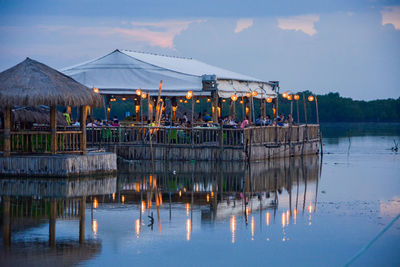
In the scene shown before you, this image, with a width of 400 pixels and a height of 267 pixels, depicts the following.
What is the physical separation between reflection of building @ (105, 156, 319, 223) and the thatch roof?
2.82 metres

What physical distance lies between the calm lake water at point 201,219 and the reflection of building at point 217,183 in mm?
30

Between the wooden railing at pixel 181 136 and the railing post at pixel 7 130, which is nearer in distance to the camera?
the railing post at pixel 7 130

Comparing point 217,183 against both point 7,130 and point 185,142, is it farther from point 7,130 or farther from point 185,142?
point 185,142

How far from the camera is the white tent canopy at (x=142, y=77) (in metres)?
32.2

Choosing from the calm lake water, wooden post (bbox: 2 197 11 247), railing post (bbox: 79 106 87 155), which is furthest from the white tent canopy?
wooden post (bbox: 2 197 11 247)

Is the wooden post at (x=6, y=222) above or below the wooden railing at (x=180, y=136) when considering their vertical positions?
below

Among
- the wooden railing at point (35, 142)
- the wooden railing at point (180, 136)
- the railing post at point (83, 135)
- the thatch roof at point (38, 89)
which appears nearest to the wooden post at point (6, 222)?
the thatch roof at point (38, 89)

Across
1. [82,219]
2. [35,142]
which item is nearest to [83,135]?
[35,142]

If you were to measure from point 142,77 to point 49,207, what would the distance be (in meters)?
17.3

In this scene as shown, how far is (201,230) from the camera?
13.8 m

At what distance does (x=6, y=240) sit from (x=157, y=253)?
265 centimetres

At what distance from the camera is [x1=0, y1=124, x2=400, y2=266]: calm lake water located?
11.4 metres

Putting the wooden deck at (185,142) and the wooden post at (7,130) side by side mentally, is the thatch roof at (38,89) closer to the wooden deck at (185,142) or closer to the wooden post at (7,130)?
the wooden post at (7,130)

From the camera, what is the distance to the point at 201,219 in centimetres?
1498
